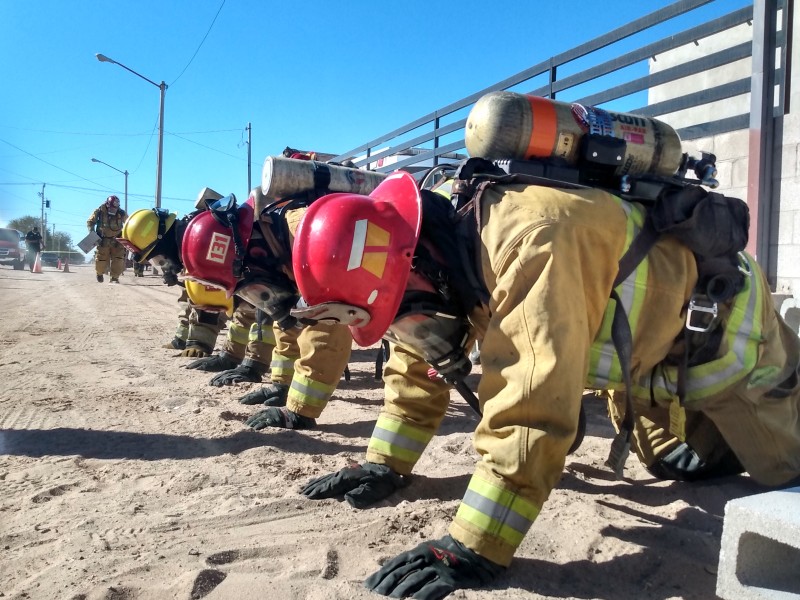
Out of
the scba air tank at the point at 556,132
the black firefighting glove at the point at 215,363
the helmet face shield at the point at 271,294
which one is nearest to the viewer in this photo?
the scba air tank at the point at 556,132

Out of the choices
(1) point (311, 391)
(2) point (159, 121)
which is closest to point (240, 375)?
(1) point (311, 391)

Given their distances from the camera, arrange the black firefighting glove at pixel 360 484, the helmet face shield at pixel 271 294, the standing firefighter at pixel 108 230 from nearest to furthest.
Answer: the black firefighting glove at pixel 360 484 < the helmet face shield at pixel 271 294 < the standing firefighter at pixel 108 230

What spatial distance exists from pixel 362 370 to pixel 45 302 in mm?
11034

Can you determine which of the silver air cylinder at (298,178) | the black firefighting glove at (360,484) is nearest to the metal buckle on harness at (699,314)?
the black firefighting glove at (360,484)

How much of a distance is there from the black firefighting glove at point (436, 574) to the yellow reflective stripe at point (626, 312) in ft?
2.46

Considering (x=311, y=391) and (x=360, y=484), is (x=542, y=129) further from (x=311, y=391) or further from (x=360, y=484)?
(x=311, y=391)

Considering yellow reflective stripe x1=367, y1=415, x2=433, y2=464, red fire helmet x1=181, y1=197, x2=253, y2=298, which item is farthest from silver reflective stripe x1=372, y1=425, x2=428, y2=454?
red fire helmet x1=181, y1=197, x2=253, y2=298

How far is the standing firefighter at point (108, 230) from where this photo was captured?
592 inches

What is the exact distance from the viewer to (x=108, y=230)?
49.4ft

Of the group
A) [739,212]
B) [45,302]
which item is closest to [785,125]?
[739,212]

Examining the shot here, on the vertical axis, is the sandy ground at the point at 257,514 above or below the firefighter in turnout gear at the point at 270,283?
below

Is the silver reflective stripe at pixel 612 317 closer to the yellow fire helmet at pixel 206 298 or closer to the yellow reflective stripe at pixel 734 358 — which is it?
the yellow reflective stripe at pixel 734 358

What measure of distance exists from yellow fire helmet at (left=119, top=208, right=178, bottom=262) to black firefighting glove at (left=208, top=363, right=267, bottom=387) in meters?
1.45

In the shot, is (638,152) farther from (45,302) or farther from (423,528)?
(45,302)
